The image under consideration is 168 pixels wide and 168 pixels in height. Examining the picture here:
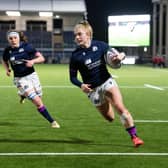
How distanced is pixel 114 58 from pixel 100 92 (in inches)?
27.3

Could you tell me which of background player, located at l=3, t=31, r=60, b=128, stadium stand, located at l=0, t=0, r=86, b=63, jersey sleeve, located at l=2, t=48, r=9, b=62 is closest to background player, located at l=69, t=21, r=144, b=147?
background player, located at l=3, t=31, r=60, b=128

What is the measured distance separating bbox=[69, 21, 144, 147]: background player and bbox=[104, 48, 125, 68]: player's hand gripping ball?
20 centimetres

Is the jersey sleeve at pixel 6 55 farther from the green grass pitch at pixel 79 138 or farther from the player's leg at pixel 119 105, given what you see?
the player's leg at pixel 119 105

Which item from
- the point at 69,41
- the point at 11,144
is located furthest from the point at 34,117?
the point at 69,41

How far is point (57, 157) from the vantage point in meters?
7.20

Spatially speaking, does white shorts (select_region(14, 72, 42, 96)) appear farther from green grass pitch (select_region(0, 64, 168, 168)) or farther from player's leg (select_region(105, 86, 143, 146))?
player's leg (select_region(105, 86, 143, 146))

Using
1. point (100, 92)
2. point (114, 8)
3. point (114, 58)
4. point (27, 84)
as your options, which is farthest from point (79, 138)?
point (114, 8)

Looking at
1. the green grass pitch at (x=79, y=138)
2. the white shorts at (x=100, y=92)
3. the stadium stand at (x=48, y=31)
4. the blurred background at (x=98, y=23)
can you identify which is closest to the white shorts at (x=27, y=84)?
the green grass pitch at (x=79, y=138)

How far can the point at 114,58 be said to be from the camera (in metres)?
7.55

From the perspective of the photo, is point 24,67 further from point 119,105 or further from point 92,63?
point 119,105

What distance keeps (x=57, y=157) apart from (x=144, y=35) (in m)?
52.7

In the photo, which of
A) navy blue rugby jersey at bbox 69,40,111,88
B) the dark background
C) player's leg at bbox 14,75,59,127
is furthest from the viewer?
the dark background

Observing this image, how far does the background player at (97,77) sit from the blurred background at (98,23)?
45.9m

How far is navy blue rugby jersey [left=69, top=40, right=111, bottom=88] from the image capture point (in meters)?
7.93
